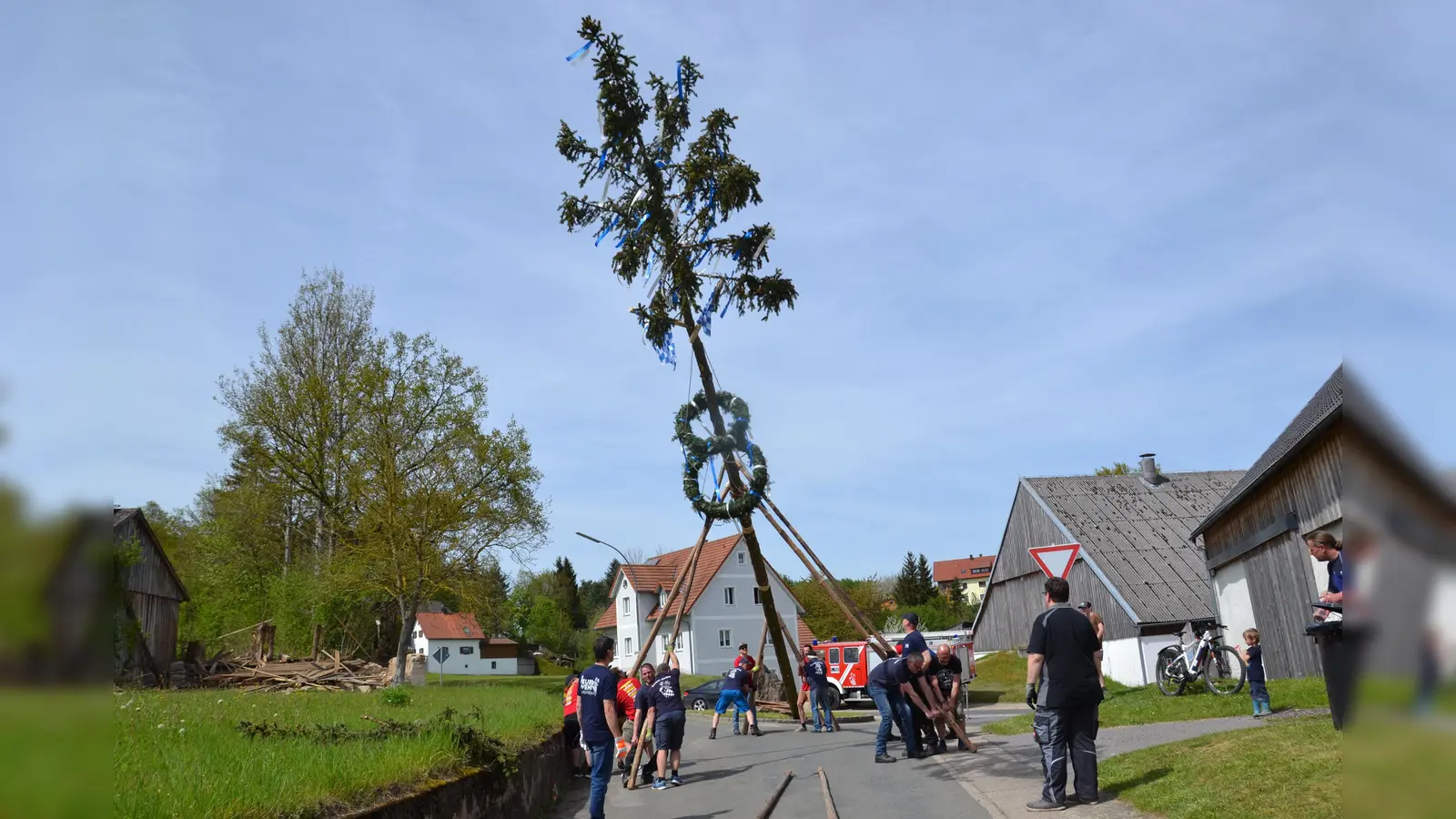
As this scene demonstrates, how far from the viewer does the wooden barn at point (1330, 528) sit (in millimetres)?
926

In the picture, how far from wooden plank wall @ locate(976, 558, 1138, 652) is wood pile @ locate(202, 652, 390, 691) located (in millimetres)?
21444

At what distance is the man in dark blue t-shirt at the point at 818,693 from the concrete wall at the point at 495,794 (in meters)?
6.90

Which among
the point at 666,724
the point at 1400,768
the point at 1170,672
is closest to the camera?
the point at 1400,768

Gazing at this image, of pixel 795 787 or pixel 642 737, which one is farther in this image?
pixel 642 737

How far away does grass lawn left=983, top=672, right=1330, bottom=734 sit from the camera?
46.7ft

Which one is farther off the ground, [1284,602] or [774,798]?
[1284,602]

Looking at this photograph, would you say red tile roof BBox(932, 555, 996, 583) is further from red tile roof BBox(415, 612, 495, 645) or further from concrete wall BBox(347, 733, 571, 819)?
concrete wall BBox(347, 733, 571, 819)

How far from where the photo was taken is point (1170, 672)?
59.8 ft

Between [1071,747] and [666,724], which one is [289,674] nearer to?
[666,724]

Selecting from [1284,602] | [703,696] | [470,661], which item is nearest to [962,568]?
[470,661]

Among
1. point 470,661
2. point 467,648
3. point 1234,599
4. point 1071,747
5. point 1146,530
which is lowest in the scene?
point 1071,747

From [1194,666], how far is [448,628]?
88.5 meters

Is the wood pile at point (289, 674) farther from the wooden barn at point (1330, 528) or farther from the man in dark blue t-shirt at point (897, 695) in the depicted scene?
the wooden barn at point (1330, 528)

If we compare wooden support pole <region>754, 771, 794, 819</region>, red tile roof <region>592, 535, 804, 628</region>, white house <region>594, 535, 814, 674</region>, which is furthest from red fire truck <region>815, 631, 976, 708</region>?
red tile roof <region>592, 535, 804, 628</region>
